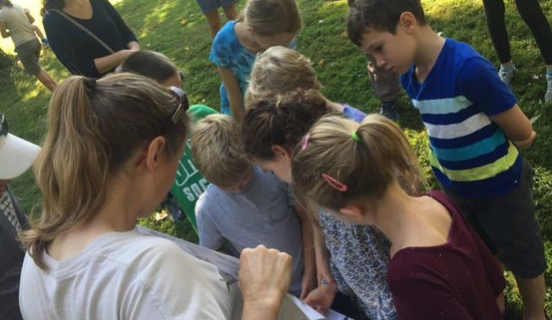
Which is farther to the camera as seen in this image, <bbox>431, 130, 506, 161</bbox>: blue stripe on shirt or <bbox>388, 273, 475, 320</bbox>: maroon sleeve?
<bbox>431, 130, 506, 161</bbox>: blue stripe on shirt

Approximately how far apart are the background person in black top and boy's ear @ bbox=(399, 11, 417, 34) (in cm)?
202

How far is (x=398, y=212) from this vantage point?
4.75 ft

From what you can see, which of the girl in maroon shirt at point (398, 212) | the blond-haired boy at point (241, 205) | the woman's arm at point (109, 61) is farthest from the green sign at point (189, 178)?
the girl in maroon shirt at point (398, 212)

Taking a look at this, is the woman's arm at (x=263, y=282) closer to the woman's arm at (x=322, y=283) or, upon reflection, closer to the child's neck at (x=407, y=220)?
the child's neck at (x=407, y=220)

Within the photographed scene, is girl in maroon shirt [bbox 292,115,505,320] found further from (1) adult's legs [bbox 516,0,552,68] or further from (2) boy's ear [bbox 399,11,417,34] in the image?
(1) adult's legs [bbox 516,0,552,68]

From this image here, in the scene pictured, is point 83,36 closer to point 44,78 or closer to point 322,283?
point 322,283

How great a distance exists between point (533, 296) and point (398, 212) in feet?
3.89

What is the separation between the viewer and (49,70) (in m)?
8.73

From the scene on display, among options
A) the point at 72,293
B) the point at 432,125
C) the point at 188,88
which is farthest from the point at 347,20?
the point at 188,88

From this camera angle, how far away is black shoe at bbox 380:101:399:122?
3.95 m

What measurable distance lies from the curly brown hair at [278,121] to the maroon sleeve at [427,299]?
0.64 metres

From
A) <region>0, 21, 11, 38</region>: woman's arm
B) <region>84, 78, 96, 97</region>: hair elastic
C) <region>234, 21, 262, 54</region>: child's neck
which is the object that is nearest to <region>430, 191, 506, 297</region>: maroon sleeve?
<region>84, 78, 96, 97</region>: hair elastic

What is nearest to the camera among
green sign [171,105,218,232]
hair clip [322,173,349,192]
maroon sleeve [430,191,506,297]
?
hair clip [322,173,349,192]

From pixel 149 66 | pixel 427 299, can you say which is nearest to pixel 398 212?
pixel 427 299
